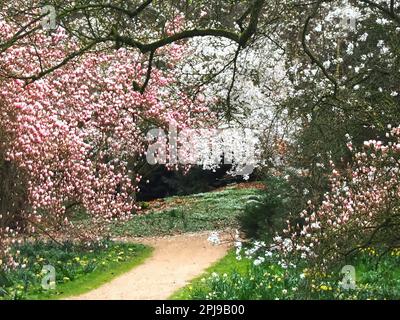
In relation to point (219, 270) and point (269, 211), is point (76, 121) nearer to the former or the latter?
point (269, 211)

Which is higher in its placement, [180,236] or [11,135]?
[11,135]

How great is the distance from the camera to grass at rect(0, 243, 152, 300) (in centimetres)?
955

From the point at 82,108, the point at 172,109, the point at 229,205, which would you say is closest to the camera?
the point at 82,108

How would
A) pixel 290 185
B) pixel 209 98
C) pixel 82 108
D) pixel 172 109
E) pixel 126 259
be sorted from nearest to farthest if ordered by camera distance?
pixel 290 185 → pixel 126 259 → pixel 82 108 → pixel 172 109 → pixel 209 98

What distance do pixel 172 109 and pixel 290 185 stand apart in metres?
6.29

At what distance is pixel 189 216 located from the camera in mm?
18000

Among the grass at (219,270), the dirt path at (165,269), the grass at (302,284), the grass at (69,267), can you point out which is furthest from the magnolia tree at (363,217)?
the grass at (69,267)

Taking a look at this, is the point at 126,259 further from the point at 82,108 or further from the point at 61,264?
the point at 82,108

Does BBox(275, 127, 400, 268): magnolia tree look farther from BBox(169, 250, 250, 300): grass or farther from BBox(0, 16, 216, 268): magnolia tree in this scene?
BBox(0, 16, 216, 268): magnolia tree

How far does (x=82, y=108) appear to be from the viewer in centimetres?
1406

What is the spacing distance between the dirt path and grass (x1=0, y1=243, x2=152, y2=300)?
9.6 inches

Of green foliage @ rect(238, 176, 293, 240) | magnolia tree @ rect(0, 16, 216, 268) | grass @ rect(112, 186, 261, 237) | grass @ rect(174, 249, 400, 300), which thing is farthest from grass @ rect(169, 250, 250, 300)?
grass @ rect(112, 186, 261, 237)

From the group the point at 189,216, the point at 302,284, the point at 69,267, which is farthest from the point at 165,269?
the point at 189,216
